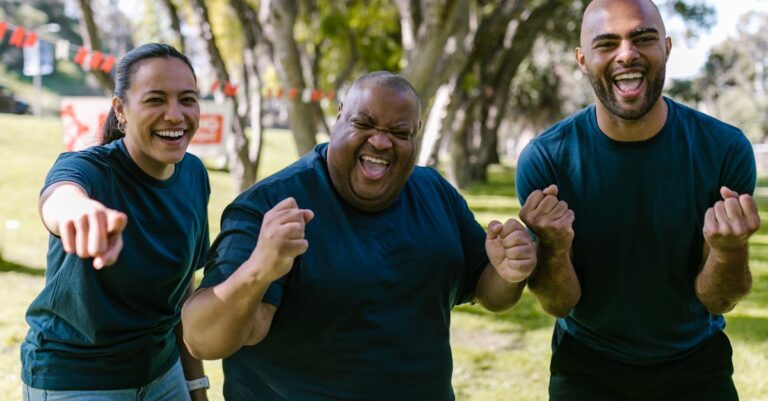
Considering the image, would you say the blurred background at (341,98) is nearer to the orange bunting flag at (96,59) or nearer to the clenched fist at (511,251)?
the orange bunting flag at (96,59)

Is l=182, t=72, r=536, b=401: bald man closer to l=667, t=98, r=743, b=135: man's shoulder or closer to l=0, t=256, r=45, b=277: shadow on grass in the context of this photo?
l=667, t=98, r=743, b=135: man's shoulder

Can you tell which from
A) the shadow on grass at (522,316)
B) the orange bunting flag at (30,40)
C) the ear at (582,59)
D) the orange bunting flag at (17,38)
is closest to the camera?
the ear at (582,59)

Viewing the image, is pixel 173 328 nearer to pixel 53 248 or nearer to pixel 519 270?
pixel 53 248

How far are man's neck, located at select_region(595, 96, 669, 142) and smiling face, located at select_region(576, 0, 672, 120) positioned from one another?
19 millimetres

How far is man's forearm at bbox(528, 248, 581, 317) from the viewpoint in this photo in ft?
10.2

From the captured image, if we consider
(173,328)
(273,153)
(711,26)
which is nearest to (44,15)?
(273,153)

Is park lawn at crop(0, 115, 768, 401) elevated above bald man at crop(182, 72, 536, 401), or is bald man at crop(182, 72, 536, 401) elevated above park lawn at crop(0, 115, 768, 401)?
bald man at crop(182, 72, 536, 401)

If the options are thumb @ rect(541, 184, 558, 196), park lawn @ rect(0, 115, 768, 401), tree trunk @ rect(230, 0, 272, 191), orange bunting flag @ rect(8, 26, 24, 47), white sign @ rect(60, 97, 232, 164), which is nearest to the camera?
thumb @ rect(541, 184, 558, 196)

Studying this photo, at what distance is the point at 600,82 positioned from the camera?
3254 millimetres

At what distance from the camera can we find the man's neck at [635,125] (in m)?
3.25

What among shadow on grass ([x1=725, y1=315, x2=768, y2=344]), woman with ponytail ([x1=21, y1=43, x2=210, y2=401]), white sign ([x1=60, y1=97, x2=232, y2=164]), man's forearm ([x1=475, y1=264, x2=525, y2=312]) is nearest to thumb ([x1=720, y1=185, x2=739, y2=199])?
man's forearm ([x1=475, y1=264, x2=525, y2=312])

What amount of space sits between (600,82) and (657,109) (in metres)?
0.24

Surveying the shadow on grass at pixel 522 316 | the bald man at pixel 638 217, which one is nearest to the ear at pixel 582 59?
the bald man at pixel 638 217

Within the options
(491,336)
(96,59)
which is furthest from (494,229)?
(96,59)
